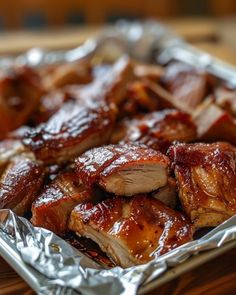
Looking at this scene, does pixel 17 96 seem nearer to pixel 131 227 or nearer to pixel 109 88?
pixel 109 88

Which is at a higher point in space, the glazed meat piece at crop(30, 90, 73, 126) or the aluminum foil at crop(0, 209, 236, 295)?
the glazed meat piece at crop(30, 90, 73, 126)

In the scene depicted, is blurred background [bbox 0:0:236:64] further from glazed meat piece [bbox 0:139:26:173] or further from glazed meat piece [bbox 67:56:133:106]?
glazed meat piece [bbox 0:139:26:173]

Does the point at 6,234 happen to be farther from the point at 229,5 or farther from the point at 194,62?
the point at 229,5

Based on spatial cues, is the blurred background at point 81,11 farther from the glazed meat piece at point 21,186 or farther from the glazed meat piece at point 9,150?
the glazed meat piece at point 21,186

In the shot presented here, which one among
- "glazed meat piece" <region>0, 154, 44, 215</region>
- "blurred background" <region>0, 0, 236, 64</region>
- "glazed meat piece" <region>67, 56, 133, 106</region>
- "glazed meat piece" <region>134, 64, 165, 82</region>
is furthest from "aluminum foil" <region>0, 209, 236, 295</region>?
"blurred background" <region>0, 0, 236, 64</region>

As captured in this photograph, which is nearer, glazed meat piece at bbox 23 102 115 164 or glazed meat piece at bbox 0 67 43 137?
glazed meat piece at bbox 23 102 115 164

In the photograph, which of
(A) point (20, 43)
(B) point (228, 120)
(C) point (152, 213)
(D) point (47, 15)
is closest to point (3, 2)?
(D) point (47, 15)
